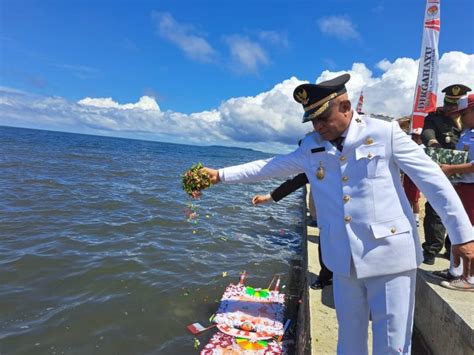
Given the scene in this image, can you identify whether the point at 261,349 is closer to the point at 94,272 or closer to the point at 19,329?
the point at 19,329

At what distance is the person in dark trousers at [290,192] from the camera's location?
376cm

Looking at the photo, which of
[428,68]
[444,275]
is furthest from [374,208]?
[428,68]

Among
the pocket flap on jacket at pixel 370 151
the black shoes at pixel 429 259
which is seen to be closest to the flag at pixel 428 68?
the black shoes at pixel 429 259

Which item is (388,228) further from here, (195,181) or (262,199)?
(262,199)

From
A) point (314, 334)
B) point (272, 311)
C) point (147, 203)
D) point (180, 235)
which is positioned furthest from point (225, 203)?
point (314, 334)

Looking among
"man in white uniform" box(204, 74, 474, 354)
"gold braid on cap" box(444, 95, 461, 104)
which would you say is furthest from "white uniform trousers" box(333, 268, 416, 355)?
"gold braid on cap" box(444, 95, 461, 104)

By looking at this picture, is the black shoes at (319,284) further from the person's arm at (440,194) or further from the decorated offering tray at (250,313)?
the person's arm at (440,194)

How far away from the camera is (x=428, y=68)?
7.79 meters

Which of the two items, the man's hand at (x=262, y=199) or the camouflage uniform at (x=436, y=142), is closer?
the man's hand at (x=262, y=199)

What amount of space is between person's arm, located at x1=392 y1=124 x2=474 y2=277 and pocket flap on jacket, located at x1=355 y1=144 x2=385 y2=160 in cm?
8

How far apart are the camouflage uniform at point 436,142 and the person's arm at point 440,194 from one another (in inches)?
99.0

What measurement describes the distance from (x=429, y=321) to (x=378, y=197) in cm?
210

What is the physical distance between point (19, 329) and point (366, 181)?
496cm

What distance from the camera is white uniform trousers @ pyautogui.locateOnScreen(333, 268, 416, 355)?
83.4 inches
